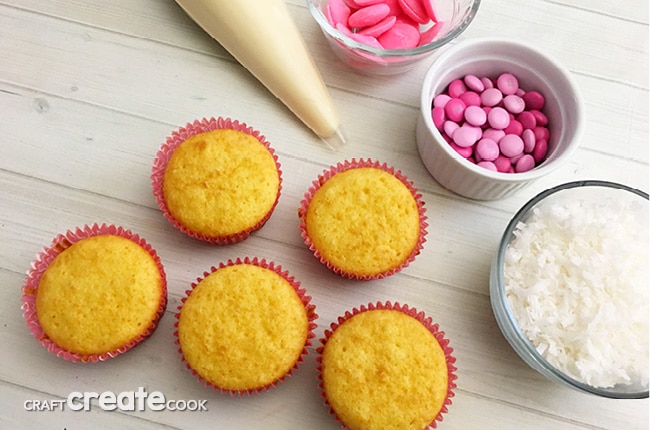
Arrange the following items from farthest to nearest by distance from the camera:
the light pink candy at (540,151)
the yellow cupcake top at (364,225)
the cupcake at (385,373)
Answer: the light pink candy at (540,151) < the yellow cupcake top at (364,225) < the cupcake at (385,373)

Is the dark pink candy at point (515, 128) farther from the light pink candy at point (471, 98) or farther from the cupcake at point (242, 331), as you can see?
the cupcake at point (242, 331)

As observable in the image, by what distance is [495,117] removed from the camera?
4.05 feet

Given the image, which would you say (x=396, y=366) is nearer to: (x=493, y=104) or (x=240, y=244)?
(x=240, y=244)

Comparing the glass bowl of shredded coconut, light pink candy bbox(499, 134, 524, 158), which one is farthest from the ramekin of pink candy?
the glass bowl of shredded coconut

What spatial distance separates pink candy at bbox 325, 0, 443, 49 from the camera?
1.29 metres

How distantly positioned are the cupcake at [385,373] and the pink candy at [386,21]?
0.58 metres

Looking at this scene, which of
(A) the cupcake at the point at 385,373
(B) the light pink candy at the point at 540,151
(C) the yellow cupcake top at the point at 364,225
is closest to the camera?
(A) the cupcake at the point at 385,373

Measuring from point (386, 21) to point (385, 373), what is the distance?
28.6 inches

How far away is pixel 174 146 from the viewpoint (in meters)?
1.24

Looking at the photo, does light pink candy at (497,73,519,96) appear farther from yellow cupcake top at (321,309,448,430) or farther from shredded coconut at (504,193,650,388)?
yellow cupcake top at (321,309,448,430)

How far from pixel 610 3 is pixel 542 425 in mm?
999

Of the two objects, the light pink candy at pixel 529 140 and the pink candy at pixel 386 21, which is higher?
the pink candy at pixel 386 21

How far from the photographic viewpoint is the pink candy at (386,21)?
1293 millimetres

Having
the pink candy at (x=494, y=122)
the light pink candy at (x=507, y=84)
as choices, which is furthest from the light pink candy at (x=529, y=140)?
the light pink candy at (x=507, y=84)
